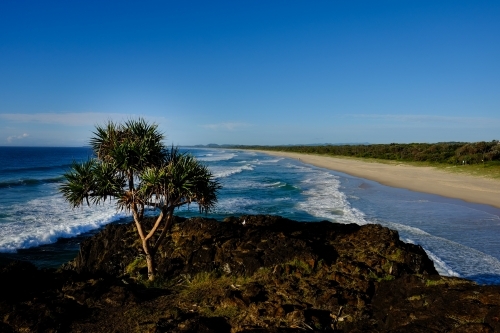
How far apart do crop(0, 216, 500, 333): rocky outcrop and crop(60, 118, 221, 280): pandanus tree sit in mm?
1444

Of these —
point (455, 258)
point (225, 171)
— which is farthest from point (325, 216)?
point (225, 171)

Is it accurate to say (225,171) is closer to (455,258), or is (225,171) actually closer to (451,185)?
(451,185)

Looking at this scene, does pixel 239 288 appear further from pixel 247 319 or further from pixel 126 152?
pixel 126 152

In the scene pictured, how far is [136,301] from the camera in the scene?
8.42 m

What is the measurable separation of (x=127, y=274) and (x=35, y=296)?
2467 millimetres

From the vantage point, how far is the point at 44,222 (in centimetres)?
2178

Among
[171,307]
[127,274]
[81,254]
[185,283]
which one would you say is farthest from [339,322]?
[81,254]

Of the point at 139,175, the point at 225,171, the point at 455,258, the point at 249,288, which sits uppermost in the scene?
the point at 139,175

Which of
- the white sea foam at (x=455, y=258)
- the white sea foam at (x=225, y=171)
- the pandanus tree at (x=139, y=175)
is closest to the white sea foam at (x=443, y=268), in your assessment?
the white sea foam at (x=455, y=258)

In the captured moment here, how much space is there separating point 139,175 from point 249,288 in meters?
3.89

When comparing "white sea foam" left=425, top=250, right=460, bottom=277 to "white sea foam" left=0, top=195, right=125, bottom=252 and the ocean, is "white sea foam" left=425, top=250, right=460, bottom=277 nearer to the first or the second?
the ocean

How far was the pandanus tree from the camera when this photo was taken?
30.7 ft

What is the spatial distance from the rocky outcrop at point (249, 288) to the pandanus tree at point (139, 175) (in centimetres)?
144

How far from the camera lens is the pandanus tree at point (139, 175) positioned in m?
9.34
